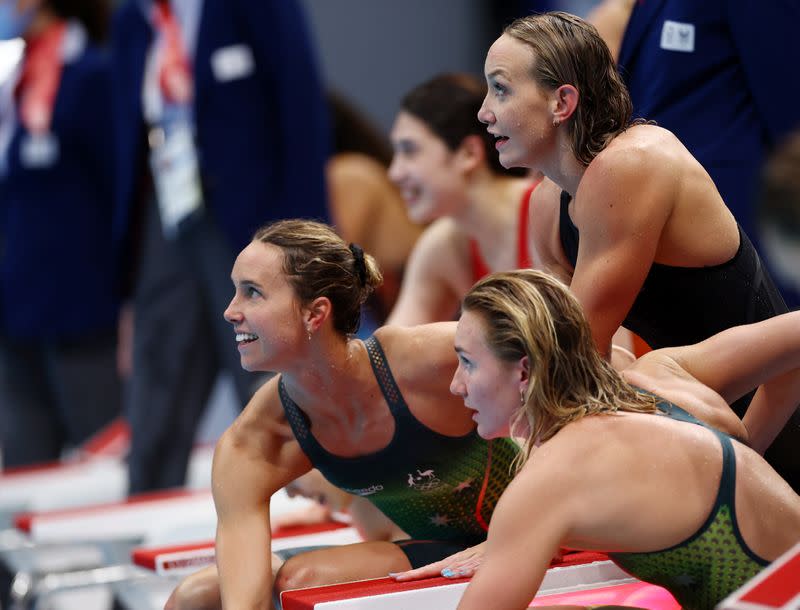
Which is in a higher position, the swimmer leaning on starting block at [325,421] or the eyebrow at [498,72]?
the eyebrow at [498,72]

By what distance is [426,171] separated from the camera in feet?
13.0

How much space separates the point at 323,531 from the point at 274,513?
0.60 meters

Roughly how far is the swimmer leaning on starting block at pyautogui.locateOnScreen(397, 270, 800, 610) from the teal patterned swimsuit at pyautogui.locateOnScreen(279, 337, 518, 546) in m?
0.56

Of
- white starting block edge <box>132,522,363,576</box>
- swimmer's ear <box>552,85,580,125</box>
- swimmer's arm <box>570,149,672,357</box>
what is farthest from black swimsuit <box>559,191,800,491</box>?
white starting block edge <box>132,522,363,576</box>

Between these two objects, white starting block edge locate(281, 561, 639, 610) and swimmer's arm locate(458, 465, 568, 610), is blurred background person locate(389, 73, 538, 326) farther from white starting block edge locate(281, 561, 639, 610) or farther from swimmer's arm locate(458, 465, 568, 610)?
swimmer's arm locate(458, 465, 568, 610)

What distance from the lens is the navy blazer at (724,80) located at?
307cm

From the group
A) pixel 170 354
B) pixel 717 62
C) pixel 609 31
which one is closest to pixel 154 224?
pixel 170 354

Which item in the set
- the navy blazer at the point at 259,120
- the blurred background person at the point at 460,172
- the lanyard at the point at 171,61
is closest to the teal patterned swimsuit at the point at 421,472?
the blurred background person at the point at 460,172

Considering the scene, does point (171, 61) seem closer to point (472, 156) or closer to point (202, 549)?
point (472, 156)

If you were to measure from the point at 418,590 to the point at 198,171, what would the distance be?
87.8 inches

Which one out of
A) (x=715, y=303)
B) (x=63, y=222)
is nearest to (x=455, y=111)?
(x=715, y=303)

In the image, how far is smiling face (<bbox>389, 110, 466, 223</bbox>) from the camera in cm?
394

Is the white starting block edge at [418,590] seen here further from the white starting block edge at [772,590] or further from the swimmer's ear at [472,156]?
the swimmer's ear at [472,156]

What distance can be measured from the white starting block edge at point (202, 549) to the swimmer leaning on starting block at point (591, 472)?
115 cm
